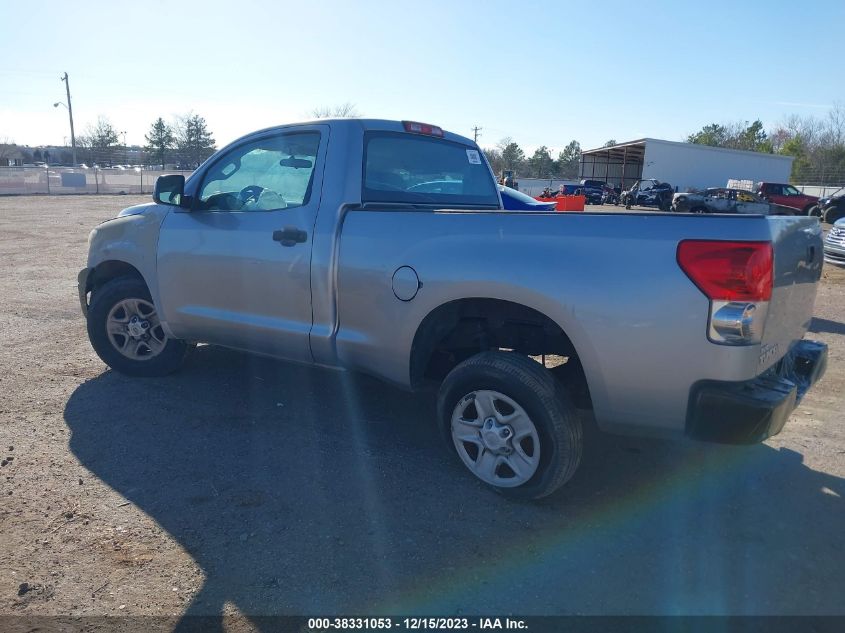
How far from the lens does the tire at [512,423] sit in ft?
10.4

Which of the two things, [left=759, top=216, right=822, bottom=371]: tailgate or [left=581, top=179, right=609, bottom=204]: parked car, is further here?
[left=581, top=179, right=609, bottom=204]: parked car

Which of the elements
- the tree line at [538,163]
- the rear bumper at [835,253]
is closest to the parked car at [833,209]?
the rear bumper at [835,253]

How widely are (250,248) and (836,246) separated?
10885 mm

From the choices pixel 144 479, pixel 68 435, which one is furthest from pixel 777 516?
pixel 68 435

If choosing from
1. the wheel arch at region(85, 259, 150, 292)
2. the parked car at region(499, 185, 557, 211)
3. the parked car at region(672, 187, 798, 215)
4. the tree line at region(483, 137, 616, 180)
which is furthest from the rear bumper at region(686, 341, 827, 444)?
the tree line at region(483, 137, 616, 180)

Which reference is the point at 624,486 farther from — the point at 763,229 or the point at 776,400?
the point at 763,229

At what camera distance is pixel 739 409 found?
106 inches

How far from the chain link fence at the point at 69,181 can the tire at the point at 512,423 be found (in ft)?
116

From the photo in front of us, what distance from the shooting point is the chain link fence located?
128ft

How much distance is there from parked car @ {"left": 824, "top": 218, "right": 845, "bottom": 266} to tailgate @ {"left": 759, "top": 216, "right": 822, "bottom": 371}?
912 centimetres

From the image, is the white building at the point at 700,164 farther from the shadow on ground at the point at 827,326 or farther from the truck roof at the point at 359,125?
the truck roof at the point at 359,125

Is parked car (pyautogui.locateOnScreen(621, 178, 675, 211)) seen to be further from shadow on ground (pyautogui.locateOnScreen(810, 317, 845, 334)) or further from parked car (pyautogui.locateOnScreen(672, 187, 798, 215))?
shadow on ground (pyautogui.locateOnScreen(810, 317, 845, 334))

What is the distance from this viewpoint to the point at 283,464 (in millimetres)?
3768

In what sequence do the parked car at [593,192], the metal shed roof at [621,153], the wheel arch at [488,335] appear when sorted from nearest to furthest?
1. the wheel arch at [488,335]
2. the parked car at [593,192]
3. the metal shed roof at [621,153]
